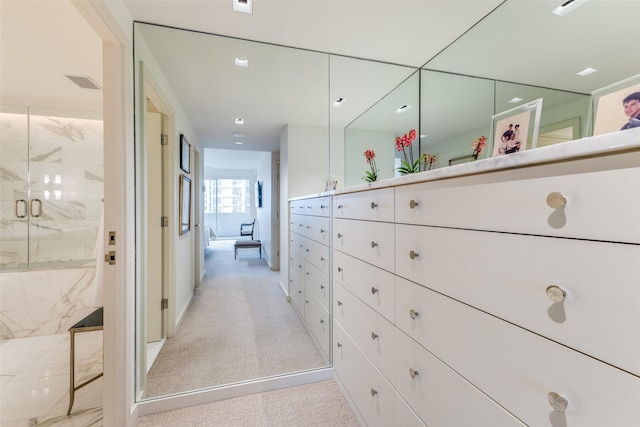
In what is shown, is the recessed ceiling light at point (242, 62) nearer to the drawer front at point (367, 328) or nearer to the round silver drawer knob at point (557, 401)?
the drawer front at point (367, 328)

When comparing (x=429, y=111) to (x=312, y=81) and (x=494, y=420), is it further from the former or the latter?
(x=494, y=420)

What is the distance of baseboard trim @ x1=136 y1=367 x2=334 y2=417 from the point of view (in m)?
1.57

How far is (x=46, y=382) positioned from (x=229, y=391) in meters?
1.38

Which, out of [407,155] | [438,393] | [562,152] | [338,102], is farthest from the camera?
[338,102]

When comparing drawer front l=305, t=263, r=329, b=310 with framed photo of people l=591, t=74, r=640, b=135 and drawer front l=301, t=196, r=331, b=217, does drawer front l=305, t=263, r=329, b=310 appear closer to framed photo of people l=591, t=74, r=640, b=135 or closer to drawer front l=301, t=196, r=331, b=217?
drawer front l=301, t=196, r=331, b=217

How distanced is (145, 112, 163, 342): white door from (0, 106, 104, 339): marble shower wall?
103 cm

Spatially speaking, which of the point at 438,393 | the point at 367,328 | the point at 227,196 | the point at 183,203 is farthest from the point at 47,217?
the point at 227,196

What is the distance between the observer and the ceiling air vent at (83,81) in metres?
2.28

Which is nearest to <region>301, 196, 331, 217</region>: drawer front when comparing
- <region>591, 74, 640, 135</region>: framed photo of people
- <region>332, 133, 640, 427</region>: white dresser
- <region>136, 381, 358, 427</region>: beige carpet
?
Result: <region>332, 133, 640, 427</region>: white dresser

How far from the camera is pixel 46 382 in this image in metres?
1.83

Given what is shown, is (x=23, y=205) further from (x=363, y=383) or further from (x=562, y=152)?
(x=562, y=152)

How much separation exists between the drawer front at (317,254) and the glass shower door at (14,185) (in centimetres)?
305

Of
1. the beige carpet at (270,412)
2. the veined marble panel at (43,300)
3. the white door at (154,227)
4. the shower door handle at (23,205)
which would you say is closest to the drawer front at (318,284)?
the beige carpet at (270,412)

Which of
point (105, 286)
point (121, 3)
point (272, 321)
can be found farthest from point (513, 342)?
point (272, 321)
